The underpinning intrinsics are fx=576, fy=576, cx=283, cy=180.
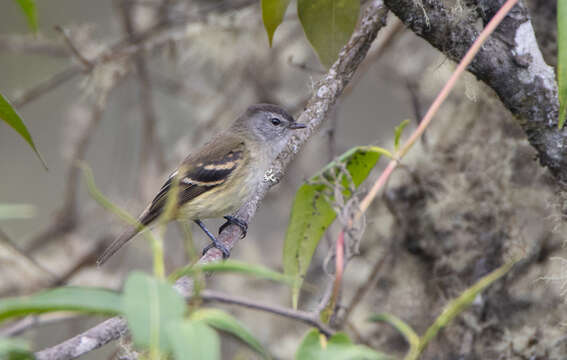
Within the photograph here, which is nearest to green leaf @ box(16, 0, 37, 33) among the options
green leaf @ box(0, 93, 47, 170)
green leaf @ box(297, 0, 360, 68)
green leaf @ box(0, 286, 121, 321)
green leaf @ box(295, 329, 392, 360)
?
green leaf @ box(0, 93, 47, 170)

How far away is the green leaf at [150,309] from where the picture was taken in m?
1.01

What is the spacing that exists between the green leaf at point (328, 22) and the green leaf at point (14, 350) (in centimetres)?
153

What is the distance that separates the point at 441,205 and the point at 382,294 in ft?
2.20

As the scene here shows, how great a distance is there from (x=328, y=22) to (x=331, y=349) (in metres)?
1.41

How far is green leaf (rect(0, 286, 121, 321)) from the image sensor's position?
1066mm

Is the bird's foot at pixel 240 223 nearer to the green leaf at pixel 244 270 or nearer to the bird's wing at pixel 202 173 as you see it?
the bird's wing at pixel 202 173

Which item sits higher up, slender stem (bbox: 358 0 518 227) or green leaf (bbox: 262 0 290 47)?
green leaf (bbox: 262 0 290 47)

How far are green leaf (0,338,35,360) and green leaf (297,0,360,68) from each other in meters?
1.53

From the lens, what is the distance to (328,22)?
2203 millimetres

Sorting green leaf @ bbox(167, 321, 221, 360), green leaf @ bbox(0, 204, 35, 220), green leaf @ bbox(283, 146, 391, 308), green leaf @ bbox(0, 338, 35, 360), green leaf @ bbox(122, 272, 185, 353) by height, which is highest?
green leaf @ bbox(0, 204, 35, 220)

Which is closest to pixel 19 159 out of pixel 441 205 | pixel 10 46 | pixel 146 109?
pixel 10 46

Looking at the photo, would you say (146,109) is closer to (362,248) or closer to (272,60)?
(272,60)

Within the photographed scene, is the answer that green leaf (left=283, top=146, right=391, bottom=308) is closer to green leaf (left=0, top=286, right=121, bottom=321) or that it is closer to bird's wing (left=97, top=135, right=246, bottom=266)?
green leaf (left=0, top=286, right=121, bottom=321)

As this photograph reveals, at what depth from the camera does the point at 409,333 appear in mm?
1481
